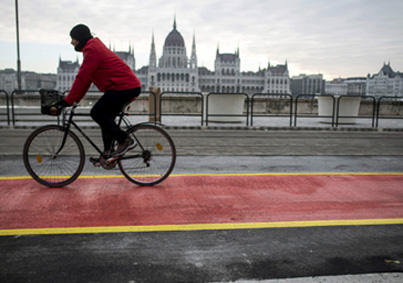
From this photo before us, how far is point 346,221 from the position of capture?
12.0ft

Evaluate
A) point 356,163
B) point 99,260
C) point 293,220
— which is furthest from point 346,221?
point 356,163

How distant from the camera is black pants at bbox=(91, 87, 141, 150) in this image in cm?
439

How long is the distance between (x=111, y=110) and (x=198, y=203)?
1.40 metres

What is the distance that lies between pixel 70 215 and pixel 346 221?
249 cm

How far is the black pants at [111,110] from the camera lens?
4.39 metres

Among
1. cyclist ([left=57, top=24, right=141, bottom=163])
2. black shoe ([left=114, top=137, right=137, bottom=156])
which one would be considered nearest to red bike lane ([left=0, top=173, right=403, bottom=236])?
black shoe ([left=114, top=137, right=137, bottom=156])

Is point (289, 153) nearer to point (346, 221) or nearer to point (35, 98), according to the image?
point (346, 221)

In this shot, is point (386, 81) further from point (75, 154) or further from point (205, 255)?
point (205, 255)

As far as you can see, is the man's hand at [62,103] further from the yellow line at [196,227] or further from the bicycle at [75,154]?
the yellow line at [196,227]

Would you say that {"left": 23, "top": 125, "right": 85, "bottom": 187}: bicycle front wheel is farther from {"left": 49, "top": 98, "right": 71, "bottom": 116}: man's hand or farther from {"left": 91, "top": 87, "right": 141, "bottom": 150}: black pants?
{"left": 91, "top": 87, "right": 141, "bottom": 150}: black pants

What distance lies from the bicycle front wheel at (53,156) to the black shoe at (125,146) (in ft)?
1.36

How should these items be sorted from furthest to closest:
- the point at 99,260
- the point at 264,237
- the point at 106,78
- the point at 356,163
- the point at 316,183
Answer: the point at 356,163 → the point at 316,183 → the point at 106,78 → the point at 264,237 → the point at 99,260

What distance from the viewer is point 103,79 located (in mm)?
4379

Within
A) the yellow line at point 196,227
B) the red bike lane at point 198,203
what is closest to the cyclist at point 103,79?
the red bike lane at point 198,203
